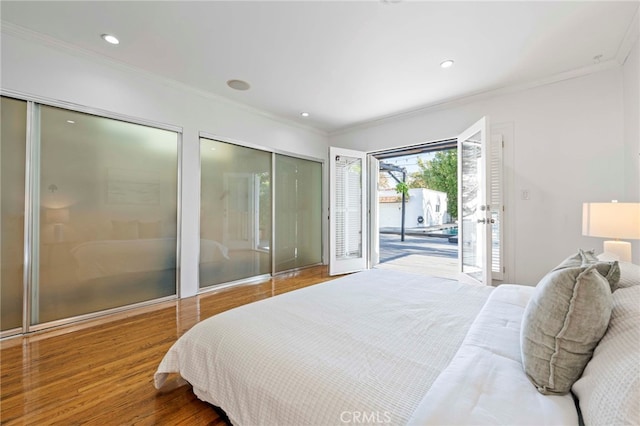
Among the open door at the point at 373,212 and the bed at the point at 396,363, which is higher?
the open door at the point at 373,212

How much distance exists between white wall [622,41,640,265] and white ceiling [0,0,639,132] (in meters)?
0.24

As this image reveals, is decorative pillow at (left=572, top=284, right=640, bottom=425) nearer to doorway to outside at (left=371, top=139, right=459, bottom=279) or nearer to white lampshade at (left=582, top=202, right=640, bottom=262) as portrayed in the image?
white lampshade at (left=582, top=202, right=640, bottom=262)

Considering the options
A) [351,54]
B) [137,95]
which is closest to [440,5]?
[351,54]

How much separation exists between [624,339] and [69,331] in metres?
3.60

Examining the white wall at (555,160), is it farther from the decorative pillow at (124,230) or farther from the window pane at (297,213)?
the decorative pillow at (124,230)

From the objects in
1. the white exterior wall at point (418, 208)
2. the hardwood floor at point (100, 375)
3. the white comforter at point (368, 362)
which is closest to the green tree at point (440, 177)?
the white exterior wall at point (418, 208)

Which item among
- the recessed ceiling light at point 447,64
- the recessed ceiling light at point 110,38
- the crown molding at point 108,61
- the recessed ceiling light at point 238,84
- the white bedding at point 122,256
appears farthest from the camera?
the recessed ceiling light at point 238,84

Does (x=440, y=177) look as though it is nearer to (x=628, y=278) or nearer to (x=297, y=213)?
(x=297, y=213)

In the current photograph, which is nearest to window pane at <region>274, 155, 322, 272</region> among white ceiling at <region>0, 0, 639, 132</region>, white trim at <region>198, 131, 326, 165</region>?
white trim at <region>198, 131, 326, 165</region>

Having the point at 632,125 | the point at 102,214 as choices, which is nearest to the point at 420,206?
the point at 632,125

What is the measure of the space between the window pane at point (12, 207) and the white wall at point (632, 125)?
5.32 m

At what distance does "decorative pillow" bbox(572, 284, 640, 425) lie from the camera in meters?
0.59

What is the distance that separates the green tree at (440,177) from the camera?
27.6 ft

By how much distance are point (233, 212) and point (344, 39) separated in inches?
103
